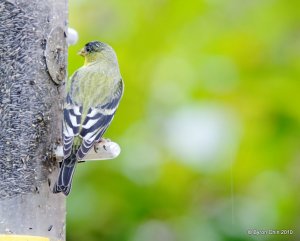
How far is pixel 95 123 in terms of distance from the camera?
8.87 metres

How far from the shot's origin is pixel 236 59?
9.95m

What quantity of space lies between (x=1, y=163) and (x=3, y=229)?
1.43ft

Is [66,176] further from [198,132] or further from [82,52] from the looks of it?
[82,52]

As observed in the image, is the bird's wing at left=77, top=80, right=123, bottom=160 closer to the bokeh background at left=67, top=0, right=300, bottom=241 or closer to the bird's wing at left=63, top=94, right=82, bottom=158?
the bird's wing at left=63, top=94, right=82, bottom=158

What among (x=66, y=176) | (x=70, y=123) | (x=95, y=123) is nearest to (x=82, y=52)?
(x=95, y=123)

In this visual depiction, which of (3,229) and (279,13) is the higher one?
(279,13)

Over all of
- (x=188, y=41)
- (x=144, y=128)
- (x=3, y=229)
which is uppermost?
(x=188, y=41)

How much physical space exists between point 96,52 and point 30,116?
1073 mm

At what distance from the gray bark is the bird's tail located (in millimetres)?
197

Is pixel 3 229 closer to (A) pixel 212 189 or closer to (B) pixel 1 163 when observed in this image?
(B) pixel 1 163

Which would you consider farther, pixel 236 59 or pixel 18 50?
pixel 236 59

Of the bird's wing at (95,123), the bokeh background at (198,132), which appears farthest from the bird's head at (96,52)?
the bird's wing at (95,123)

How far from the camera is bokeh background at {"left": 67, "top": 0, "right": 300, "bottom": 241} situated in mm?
9492

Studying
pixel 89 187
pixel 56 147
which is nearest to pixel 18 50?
pixel 56 147
